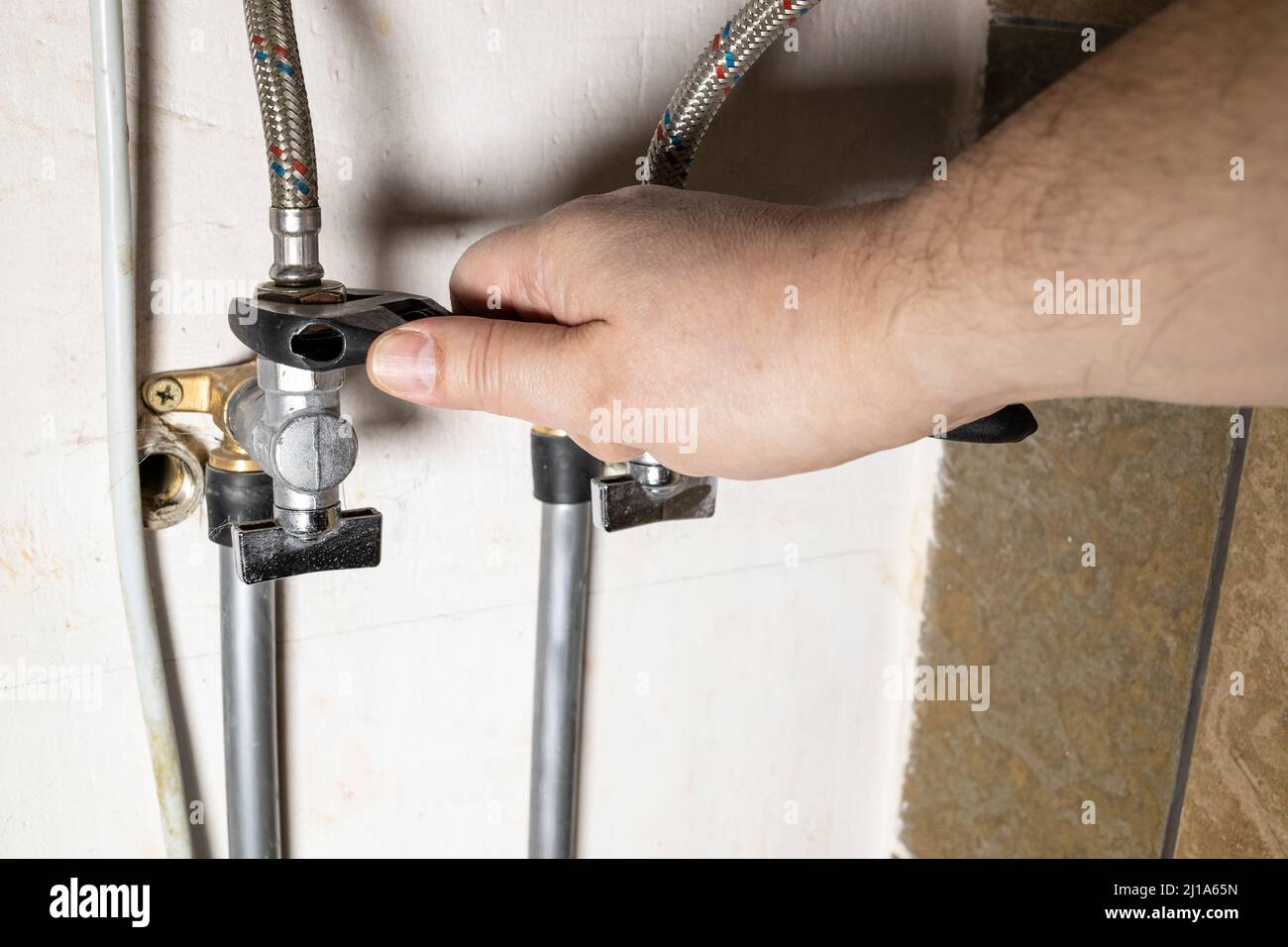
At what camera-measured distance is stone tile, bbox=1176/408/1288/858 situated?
516mm

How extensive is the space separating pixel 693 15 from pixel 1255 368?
32 centimetres

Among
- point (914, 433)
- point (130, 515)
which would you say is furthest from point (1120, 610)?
point (130, 515)

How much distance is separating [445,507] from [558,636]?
90mm

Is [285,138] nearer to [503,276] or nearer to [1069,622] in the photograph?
[503,276]

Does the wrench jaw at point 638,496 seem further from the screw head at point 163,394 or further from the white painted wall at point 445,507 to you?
the screw head at point 163,394

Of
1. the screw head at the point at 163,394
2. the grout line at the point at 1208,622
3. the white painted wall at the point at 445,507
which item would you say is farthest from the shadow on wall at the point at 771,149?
the grout line at the point at 1208,622

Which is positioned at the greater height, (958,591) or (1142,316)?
(1142,316)

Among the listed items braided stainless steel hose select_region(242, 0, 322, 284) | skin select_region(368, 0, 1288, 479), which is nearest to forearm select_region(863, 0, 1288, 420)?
skin select_region(368, 0, 1288, 479)

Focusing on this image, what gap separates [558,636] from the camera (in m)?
0.58

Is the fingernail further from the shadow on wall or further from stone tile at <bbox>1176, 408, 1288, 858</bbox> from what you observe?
stone tile at <bbox>1176, 408, 1288, 858</bbox>

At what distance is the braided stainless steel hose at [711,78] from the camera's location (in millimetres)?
415

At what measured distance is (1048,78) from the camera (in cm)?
60

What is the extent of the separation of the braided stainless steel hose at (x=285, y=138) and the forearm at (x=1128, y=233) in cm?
22
